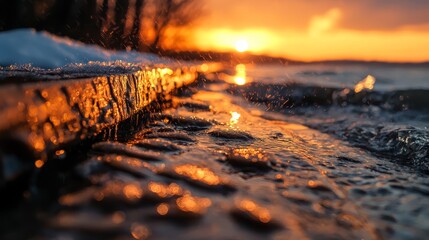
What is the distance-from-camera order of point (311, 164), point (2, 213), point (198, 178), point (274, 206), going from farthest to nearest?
point (311, 164)
point (198, 178)
point (274, 206)
point (2, 213)

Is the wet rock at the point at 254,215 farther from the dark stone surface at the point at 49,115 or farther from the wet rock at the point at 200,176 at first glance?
the dark stone surface at the point at 49,115

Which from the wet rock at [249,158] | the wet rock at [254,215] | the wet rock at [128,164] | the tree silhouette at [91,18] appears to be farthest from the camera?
the tree silhouette at [91,18]

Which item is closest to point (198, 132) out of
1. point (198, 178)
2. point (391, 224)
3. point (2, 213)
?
point (198, 178)

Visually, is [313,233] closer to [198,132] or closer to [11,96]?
[11,96]

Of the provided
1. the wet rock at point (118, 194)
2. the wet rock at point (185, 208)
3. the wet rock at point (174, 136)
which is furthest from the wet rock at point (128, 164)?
the wet rock at point (174, 136)

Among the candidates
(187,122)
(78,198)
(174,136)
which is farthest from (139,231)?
(187,122)

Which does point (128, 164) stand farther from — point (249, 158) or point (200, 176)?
point (249, 158)

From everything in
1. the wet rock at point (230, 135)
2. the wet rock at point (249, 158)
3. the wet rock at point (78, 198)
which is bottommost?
the wet rock at point (230, 135)
